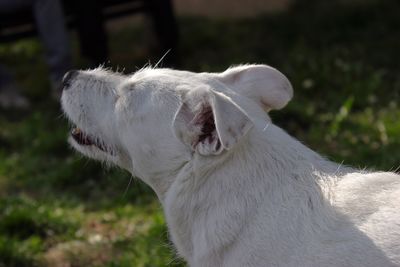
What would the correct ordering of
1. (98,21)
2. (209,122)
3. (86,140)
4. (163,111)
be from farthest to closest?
(98,21) → (86,140) → (163,111) → (209,122)

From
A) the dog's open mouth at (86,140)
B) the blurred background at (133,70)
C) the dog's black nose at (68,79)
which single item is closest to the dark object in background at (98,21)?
the blurred background at (133,70)

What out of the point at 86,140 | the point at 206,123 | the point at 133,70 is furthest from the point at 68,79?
the point at 133,70

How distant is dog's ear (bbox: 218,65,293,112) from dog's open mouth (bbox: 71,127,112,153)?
0.61m

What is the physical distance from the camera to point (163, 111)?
11.3ft

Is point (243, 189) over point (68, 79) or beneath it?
beneath

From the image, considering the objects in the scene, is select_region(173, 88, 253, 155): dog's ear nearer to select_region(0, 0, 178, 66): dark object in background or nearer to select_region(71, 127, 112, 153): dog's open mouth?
select_region(71, 127, 112, 153): dog's open mouth

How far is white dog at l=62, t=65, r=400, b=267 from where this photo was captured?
3.08 m

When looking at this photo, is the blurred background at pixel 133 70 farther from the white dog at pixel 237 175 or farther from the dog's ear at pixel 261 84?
the dog's ear at pixel 261 84

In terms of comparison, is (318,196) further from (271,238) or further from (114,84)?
(114,84)

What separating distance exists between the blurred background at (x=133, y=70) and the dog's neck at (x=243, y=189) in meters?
0.83

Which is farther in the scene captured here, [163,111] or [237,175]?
[163,111]

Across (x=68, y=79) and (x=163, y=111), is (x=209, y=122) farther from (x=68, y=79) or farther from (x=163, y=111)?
(x=68, y=79)

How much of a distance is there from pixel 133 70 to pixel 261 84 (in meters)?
5.39

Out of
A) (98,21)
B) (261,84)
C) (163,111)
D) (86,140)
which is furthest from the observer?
(98,21)
